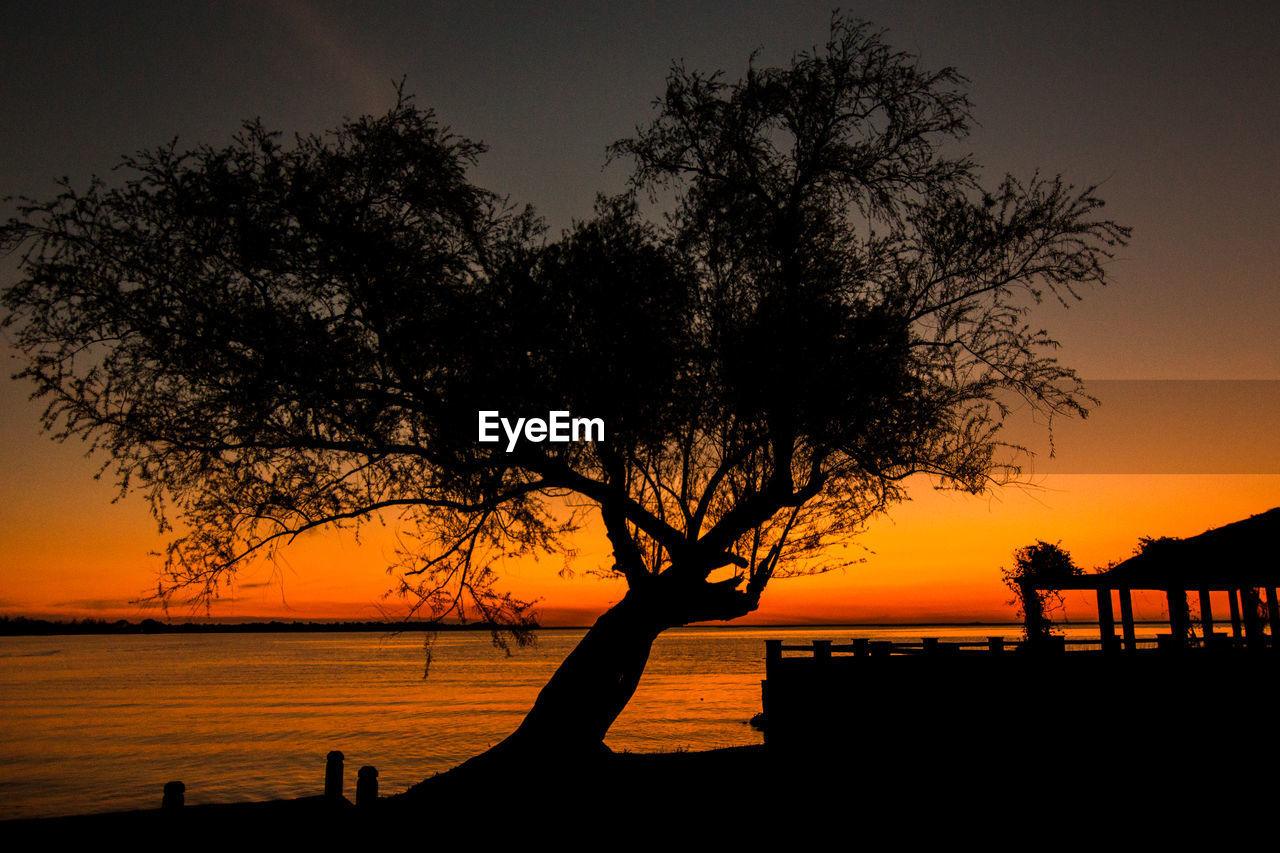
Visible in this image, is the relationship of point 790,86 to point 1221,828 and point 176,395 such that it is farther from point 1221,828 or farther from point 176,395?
point 1221,828

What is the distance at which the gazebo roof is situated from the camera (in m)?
19.3

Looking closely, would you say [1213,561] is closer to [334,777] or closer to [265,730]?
[334,777]

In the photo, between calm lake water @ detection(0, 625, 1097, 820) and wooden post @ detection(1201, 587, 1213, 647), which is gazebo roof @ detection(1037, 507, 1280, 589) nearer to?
wooden post @ detection(1201, 587, 1213, 647)

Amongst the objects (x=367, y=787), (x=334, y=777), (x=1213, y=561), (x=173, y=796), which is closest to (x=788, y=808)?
(x=367, y=787)

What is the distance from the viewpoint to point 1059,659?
43.9 ft

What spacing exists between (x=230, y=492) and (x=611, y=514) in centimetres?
545

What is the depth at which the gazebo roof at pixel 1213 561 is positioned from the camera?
19.3 metres

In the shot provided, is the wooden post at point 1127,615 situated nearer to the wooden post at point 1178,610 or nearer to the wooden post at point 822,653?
the wooden post at point 1178,610

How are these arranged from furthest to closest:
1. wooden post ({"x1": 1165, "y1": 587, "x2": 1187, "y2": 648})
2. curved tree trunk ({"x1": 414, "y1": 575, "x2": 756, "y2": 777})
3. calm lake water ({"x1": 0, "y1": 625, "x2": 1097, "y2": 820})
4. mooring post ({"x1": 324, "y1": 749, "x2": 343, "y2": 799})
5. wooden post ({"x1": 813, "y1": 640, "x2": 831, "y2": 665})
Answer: calm lake water ({"x1": 0, "y1": 625, "x2": 1097, "y2": 820}), wooden post ({"x1": 1165, "y1": 587, "x2": 1187, "y2": 648}), wooden post ({"x1": 813, "y1": 640, "x2": 831, "y2": 665}), mooring post ({"x1": 324, "y1": 749, "x2": 343, "y2": 799}), curved tree trunk ({"x1": 414, "y1": 575, "x2": 756, "y2": 777})

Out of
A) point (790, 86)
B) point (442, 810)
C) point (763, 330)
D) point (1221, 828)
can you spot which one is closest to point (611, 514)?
point (763, 330)

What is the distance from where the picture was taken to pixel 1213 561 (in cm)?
2014

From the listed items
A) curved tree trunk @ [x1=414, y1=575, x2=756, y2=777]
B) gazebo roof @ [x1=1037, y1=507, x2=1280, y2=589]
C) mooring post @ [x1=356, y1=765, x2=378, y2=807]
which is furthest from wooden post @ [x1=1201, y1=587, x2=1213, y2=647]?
mooring post @ [x1=356, y1=765, x2=378, y2=807]

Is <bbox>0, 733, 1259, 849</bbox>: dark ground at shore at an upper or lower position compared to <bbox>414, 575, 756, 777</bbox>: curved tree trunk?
lower

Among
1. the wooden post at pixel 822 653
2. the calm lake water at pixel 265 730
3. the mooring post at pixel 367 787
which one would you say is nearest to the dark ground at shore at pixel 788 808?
the mooring post at pixel 367 787
